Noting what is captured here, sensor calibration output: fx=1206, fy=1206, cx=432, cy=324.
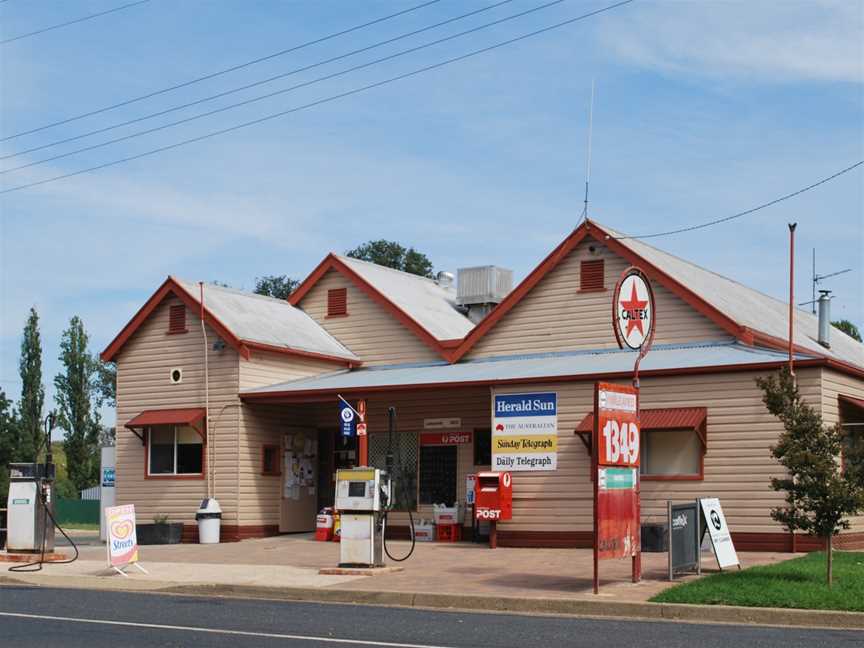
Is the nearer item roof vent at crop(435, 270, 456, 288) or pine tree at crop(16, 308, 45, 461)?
roof vent at crop(435, 270, 456, 288)

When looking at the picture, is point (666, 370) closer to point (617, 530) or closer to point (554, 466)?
point (554, 466)

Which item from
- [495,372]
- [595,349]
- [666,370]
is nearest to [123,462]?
[495,372]

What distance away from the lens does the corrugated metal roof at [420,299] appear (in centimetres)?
3052

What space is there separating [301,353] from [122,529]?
29.9 ft

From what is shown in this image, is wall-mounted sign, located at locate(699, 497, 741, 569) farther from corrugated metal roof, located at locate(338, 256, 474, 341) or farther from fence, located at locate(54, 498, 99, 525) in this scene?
fence, located at locate(54, 498, 99, 525)

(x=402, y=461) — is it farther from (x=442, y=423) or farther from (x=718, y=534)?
(x=718, y=534)

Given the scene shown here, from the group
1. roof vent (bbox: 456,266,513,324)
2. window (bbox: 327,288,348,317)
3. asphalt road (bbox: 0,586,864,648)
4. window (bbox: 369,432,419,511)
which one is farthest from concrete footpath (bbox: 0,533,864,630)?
roof vent (bbox: 456,266,513,324)

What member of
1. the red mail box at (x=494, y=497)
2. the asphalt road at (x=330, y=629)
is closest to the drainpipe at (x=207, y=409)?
the red mail box at (x=494, y=497)

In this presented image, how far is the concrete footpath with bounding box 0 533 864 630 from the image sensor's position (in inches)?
581

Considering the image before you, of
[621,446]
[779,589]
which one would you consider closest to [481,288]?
[621,446]

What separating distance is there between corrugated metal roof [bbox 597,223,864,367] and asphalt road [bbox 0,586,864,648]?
39.5 feet

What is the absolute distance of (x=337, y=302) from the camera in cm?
3166

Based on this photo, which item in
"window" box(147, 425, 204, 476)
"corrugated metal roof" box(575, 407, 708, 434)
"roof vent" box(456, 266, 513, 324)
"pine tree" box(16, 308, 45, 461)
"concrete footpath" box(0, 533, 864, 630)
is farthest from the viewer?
"pine tree" box(16, 308, 45, 461)

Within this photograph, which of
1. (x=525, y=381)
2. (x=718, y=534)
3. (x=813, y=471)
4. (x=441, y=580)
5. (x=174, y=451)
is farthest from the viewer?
(x=174, y=451)
